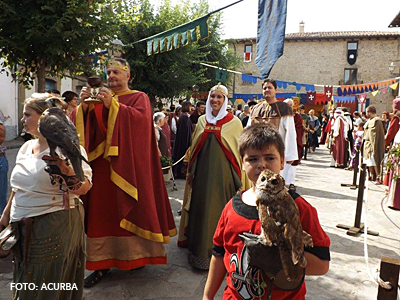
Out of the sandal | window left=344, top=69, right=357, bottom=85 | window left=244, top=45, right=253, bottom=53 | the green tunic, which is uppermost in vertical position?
window left=244, top=45, right=253, bottom=53

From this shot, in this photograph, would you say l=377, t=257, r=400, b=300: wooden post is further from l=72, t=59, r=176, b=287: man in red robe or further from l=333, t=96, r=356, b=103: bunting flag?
l=333, t=96, r=356, b=103: bunting flag

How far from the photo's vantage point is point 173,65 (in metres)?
14.4

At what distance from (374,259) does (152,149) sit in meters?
3.11

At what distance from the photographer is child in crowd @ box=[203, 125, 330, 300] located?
142cm

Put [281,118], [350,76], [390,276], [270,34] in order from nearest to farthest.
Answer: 1. [390,276]
2. [281,118]
3. [270,34]
4. [350,76]

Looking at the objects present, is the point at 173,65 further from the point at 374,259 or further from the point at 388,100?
the point at 388,100

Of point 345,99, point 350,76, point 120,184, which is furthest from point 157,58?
point 350,76

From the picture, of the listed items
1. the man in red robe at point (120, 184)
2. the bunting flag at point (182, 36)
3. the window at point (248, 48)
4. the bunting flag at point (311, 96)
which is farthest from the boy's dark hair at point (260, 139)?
the window at point (248, 48)

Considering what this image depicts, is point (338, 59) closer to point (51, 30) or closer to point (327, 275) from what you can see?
point (51, 30)

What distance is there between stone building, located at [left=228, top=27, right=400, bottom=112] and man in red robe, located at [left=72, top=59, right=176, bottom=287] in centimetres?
2920

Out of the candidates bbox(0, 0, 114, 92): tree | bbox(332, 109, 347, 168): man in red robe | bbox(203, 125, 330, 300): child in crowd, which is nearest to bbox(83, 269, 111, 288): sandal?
bbox(203, 125, 330, 300): child in crowd

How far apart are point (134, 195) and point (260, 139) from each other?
1.85 m

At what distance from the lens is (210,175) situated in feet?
12.5

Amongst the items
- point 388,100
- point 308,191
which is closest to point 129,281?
point 308,191
